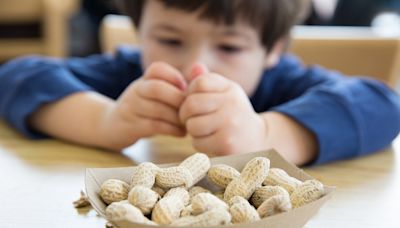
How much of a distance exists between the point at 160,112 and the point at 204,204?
13.0 inches

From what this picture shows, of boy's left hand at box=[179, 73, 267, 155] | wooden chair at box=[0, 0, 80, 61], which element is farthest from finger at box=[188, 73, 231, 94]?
wooden chair at box=[0, 0, 80, 61]

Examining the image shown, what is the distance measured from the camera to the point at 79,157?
0.76 metres

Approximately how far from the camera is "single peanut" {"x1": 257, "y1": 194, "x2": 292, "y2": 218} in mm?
460

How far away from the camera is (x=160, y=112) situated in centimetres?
78

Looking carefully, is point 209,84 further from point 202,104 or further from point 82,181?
point 82,181

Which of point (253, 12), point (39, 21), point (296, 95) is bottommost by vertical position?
point (39, 21)

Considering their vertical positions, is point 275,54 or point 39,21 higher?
point 275,54

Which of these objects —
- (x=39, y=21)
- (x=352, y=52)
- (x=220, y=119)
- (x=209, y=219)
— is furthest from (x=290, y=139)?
(x=39, y=21)

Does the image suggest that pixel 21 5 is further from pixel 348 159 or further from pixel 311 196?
pixel 311 196

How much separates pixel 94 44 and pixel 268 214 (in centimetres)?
327

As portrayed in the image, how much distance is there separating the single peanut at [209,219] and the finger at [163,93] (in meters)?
0.34

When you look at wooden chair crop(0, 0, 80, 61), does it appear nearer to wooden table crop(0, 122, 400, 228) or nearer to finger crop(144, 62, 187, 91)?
wooden table crop(0, 122, 400, 228)

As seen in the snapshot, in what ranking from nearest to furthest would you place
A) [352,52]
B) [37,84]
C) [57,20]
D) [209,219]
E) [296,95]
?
[209,219] → [37,84] → [296,95] → [352,52] → [57,20]

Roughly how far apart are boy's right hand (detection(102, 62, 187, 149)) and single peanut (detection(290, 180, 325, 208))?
30 centimetres
